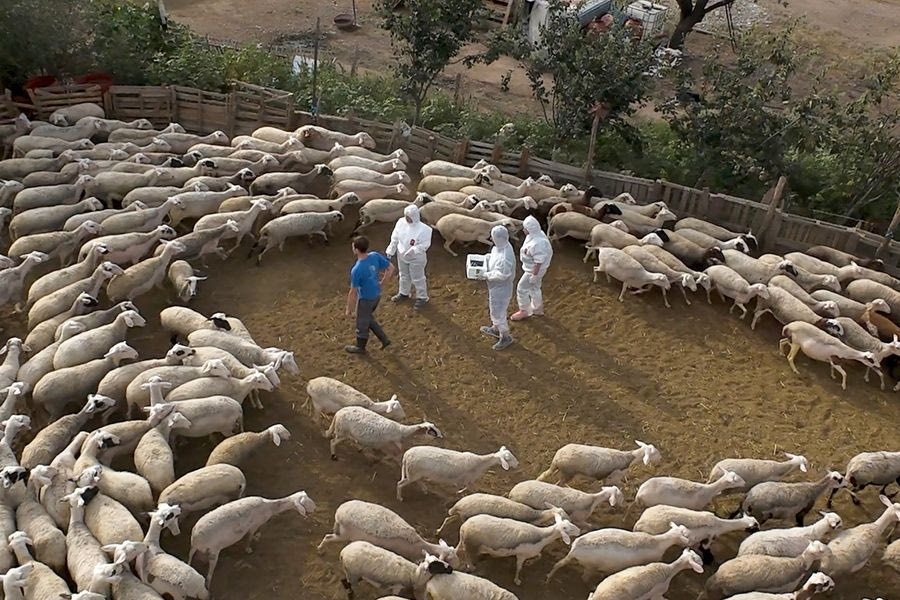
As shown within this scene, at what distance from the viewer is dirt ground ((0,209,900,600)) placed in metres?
9.61

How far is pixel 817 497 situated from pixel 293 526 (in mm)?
6845

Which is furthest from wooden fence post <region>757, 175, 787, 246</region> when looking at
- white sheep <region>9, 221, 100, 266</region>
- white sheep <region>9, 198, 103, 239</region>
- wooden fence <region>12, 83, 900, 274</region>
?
white sheep <region>9, 198, 103, 239</region>

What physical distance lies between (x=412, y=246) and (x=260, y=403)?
3.59 metres

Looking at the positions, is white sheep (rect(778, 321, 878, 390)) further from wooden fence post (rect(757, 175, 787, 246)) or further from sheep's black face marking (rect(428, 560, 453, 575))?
sheep's black face marking (rect(428, 560, 453, 575))

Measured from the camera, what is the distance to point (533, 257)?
12406 millimetres

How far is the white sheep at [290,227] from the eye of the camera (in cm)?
1424

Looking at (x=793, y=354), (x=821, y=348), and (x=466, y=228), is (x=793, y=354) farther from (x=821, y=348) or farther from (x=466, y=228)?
(x=466, y=228)

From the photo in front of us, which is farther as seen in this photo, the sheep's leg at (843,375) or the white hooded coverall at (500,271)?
the sheep's leg at (843,375)

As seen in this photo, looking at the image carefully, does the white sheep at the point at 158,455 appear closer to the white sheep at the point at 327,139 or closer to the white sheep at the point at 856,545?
the white sheep at the point at 856,545

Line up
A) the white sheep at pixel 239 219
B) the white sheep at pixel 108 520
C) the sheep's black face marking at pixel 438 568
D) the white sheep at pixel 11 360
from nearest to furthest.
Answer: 1. the sheep's black face marking at pixel 438 568
2. the white sheep at pixel 108 520
3. the white sheep at pixel 11 360
4. the white sheep at pixel 239 219

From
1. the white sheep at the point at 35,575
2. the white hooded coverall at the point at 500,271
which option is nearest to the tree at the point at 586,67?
the white hooded coverall at the point at 500,271

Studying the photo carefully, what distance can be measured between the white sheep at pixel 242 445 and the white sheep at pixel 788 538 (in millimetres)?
5985

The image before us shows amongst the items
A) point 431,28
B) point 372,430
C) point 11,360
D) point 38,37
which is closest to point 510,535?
point 372,430

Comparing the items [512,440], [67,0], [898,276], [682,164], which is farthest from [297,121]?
[898,276]
